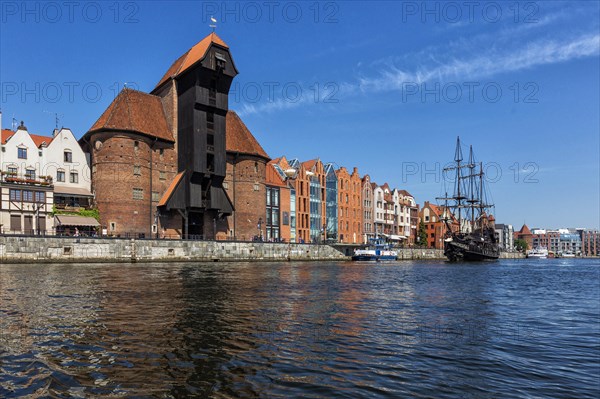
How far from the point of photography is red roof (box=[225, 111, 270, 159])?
75.8m

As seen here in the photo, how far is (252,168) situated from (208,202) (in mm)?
12303

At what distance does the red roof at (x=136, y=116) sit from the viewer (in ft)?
209

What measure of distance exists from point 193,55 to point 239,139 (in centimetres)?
1519

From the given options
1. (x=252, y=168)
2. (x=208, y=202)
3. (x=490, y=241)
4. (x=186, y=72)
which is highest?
(x=186, y=72)

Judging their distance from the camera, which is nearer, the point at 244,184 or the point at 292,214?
the point at 244,184

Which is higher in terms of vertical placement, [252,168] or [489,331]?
[252,168]

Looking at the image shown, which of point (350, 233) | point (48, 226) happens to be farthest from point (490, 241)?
point (48, 226)

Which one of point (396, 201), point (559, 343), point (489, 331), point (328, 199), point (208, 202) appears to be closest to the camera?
point (559, 343)

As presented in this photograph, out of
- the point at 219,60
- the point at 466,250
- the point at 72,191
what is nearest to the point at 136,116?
the point at 72,191

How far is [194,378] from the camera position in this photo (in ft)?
Answer: 29.5

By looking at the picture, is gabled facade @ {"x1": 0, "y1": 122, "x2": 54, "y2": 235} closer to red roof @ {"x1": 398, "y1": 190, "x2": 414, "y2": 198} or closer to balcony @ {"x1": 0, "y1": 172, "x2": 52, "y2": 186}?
balcony @ {"x1": 0, "y1": 172, "x2": 52, "y2": 186}

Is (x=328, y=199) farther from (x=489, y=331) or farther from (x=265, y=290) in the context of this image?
(x=489, y=331)

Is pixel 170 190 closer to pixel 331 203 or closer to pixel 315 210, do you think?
pixel 315 210

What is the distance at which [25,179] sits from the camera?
57.8 m
